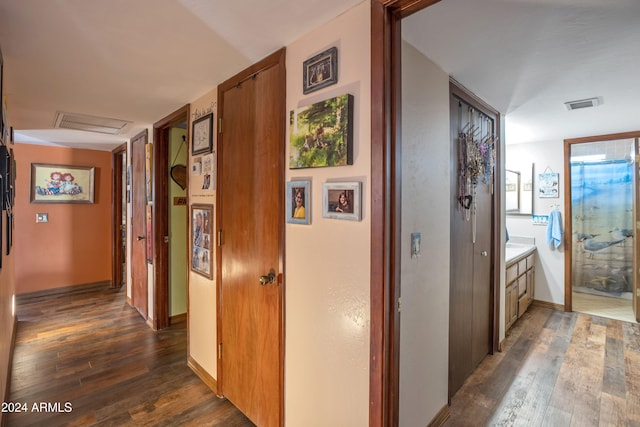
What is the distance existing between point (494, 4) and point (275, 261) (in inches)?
60.6

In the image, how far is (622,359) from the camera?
2.65 m

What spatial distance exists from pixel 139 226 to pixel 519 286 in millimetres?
4429

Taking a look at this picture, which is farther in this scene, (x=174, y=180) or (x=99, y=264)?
(x=99, y=264)

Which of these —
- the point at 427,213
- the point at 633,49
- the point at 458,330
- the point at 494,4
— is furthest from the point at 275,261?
the point at 633,49

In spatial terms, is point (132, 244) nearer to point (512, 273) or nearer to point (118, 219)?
point (118, 219)

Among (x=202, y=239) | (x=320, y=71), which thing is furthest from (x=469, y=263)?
(x=202, y=239)

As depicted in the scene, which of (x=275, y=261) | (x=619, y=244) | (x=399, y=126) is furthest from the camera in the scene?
(x=619, y=244)

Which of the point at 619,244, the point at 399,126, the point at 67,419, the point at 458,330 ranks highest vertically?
the point at 399,126

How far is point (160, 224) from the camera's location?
3258 millimetres

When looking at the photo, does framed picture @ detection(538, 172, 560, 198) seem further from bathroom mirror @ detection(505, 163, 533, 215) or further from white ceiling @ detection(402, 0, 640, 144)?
white ceiling @ detection(402, 0, 640, 144)

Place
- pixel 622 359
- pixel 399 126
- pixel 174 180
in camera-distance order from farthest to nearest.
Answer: pixel 174 180 < pixel 622 359 < pixel 399 126

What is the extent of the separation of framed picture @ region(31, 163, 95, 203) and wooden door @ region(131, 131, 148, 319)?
1.42m

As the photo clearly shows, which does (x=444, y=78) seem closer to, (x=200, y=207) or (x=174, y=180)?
(x=200, y=207)

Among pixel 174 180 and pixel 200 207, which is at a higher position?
pixel 174 180
